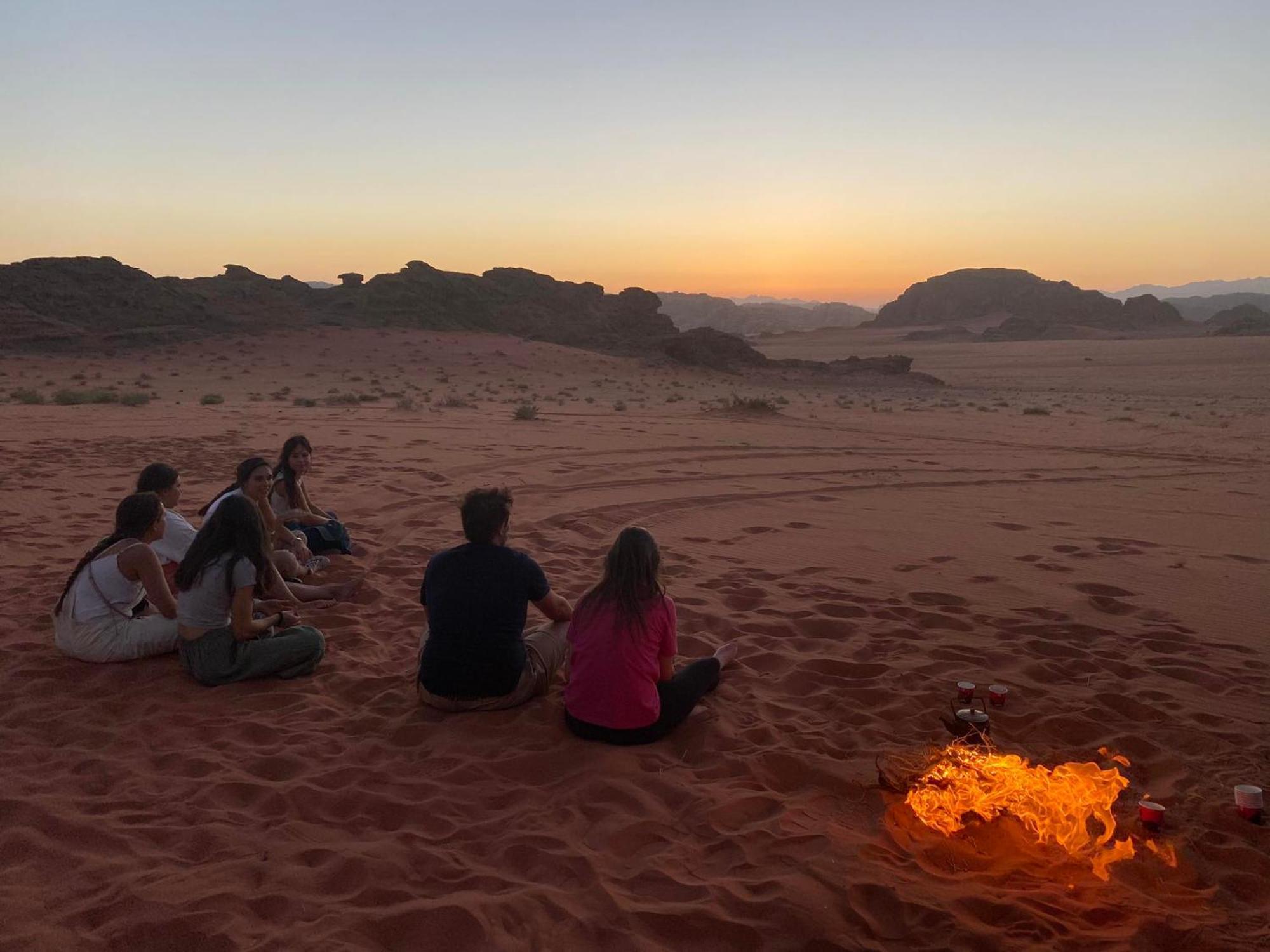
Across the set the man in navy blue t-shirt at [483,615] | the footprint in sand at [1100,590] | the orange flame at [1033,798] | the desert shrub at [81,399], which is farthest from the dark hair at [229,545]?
the desert shrub at [81,399]

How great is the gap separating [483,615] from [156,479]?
98.9 inches

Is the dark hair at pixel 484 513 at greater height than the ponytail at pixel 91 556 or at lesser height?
greater

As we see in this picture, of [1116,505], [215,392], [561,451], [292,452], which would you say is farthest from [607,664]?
[215,392]

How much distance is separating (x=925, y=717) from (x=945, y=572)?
3.17 m

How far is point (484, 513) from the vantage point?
461cm

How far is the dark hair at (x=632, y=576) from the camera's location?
4312 mm

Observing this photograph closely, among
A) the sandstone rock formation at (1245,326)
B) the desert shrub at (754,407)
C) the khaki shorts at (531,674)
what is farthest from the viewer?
the sandstone rock formation at (1245,326)

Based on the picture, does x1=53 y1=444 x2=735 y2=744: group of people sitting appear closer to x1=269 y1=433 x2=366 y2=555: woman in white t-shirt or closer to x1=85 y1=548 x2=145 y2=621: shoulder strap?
x1=85 y1=548 x2=145 y2=621: shoulder strap

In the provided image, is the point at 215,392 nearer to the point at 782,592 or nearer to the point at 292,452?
the point at 292,452

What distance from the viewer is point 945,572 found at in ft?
25.9

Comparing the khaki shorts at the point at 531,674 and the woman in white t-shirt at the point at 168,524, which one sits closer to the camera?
the khaki shorts at the point at 531,674

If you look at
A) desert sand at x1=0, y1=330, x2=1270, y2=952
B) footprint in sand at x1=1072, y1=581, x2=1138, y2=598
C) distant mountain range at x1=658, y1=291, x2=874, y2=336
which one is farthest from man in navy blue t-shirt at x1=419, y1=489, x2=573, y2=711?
distant mountain range at x1=658, y1=291, x2=874, y2=336

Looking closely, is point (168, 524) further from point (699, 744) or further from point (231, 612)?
point (699, 744)

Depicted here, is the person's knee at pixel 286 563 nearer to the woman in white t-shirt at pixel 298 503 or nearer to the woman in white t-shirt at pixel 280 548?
the woman in white t-shirt at pixel 280 548
